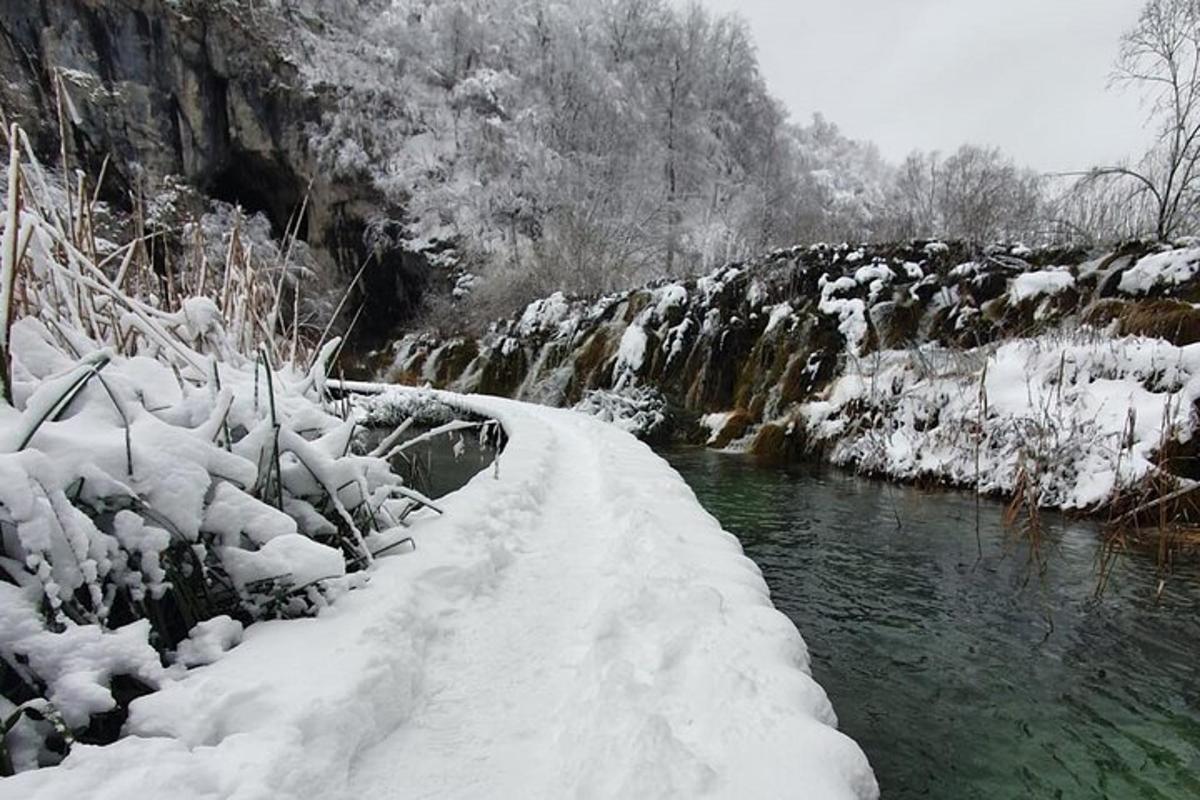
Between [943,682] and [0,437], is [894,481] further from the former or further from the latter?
[0,437]

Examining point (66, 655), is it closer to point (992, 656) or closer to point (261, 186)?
point (992, 656)

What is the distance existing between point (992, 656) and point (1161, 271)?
657 centimetres

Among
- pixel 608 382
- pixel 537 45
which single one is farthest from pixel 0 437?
pixel 537 45

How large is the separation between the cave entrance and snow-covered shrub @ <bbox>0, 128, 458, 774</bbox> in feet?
71.0

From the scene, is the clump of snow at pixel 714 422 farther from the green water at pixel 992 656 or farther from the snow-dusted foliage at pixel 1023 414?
the green water at pixel 992 656

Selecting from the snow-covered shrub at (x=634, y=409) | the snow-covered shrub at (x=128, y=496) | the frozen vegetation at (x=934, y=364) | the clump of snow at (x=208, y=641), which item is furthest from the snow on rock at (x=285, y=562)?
the snow-covered shrub at (x=634, y=409)

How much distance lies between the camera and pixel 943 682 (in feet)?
8.20

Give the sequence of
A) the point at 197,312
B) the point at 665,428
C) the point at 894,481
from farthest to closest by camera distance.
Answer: the point at 665,428 < the point at 894,481 < the point at 197,312

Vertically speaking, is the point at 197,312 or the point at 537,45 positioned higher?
the point at 537,45

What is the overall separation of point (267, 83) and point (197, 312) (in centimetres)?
2368

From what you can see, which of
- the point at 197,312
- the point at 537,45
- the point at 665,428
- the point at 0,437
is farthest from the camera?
the point at 537,45

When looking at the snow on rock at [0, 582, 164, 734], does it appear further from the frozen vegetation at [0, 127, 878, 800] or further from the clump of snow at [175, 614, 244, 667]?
the clump of snow at [175, 614, 244, 667]

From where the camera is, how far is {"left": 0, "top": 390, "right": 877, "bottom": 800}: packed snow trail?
3.90 feet

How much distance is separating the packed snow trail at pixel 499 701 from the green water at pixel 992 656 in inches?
24.9
